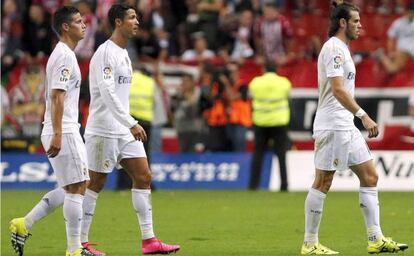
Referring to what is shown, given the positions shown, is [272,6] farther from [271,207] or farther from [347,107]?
[347,107]

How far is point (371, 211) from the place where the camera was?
445 inches

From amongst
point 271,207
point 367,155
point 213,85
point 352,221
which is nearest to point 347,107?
point 367,155

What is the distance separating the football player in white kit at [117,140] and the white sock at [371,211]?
1925 mm

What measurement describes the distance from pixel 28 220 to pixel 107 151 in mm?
1050

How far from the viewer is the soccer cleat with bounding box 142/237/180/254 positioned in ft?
37.4

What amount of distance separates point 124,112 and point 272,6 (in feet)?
43.0

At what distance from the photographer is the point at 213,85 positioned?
74.5 ft

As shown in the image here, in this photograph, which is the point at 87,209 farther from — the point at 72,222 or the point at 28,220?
the point at 72,222

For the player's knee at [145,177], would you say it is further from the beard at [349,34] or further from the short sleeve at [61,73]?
the beard at [349,34]

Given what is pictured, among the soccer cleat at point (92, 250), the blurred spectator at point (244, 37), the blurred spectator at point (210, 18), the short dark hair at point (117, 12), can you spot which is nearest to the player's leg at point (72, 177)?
the soccer cleat at point (92, 250)

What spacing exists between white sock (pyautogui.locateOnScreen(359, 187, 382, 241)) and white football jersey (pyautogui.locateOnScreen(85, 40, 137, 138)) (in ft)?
8.11

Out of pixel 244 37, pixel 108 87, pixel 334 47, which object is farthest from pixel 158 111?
pixel 334 47

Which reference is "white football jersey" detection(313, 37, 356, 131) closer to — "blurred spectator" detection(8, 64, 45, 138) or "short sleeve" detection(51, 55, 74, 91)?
"short sleeve" detection(51, 55, 74, 91)

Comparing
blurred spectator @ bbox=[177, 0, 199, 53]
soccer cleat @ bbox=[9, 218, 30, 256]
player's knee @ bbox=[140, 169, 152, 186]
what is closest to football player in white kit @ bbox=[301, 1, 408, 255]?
player's knee @ bbox=[140, 169, 152, 186]
